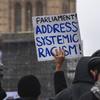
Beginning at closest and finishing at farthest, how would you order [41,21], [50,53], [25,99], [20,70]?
[25,99]
[50,53]
[41,21]
[20,70]

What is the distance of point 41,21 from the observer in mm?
8031

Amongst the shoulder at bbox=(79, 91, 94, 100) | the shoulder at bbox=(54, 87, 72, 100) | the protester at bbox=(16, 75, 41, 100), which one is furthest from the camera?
the protester at bbox=(16, 75, 41, 100)

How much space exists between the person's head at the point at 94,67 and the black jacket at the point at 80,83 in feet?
0.66

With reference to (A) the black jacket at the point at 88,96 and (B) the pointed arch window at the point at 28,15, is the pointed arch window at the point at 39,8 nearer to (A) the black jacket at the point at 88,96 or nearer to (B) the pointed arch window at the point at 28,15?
(B) the pointed arch window at the point at 28,15

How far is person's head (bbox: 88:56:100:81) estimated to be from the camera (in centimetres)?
487

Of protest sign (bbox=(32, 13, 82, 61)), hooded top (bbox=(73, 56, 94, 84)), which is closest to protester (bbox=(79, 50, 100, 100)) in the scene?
hooded top (bbox=(73, 56, 94, 84))

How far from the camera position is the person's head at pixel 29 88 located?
6.09 metres

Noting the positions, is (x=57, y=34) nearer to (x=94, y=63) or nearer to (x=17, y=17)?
(x=94, y=63)

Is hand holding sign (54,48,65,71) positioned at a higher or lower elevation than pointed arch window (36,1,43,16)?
lower

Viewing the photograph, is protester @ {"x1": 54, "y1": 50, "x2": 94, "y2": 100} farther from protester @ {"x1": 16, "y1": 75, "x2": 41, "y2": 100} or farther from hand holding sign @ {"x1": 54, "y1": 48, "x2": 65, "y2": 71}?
hand holding sign @ {"x1": 54, "y1": 48, "x2": 65, "y2": 71}

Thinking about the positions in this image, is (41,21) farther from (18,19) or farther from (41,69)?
(18,19)

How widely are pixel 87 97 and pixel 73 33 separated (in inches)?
125

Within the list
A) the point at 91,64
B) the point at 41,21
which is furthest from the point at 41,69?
the point at 91,64

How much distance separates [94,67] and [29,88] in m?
1.33
